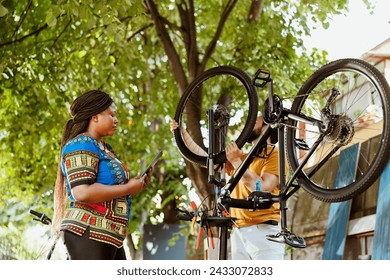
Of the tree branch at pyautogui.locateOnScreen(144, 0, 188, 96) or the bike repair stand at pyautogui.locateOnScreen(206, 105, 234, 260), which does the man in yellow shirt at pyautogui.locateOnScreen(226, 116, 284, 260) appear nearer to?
the bike repair stand at pyautogui.locateOnScreen(206, 105, 234, 260)

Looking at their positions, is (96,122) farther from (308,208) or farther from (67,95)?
(308,208)

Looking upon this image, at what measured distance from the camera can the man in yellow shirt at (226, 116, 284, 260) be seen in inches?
112

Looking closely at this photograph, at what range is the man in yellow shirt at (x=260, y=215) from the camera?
2.83 metres

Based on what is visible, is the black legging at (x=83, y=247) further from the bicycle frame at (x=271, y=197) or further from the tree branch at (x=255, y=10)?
the tree branch at (x=255, y=10)

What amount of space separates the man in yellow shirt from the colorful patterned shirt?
0.64 meters

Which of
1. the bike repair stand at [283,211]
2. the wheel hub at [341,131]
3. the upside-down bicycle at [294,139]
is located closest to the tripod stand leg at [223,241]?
the upside-down bicycle at [294,139]

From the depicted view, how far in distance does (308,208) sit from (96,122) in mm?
4453

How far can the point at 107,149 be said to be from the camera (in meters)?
2.41

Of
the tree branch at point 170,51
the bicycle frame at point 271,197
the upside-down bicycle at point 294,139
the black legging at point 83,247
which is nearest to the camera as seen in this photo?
the black legging at point 83,247

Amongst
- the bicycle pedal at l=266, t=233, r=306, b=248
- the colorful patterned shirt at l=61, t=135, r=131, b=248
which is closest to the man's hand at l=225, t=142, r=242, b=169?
the bicycle pedal at l=266, t=233, r=306, b=248

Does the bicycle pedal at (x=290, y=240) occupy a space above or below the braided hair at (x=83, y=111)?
below

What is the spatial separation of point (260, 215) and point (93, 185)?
0.87 metres

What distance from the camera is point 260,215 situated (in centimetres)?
287
